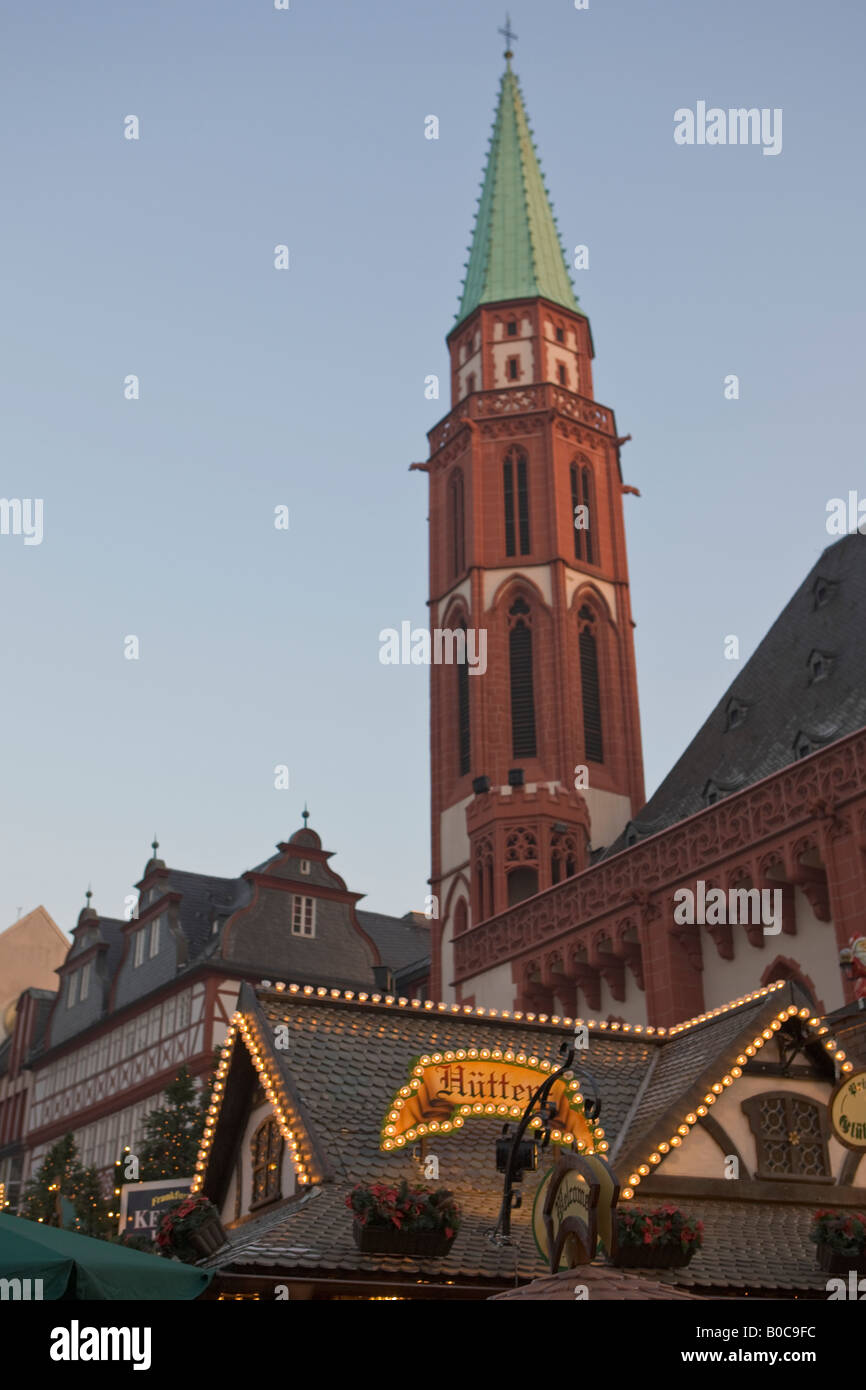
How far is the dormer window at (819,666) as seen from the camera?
33659mm

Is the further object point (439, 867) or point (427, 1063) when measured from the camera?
point (439, 867)

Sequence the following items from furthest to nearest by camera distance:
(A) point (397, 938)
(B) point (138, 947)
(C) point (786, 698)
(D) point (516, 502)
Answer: (A) point (397, 938), (B) point (138, 947), (D) point (516, 502), (C) point (786, 698)

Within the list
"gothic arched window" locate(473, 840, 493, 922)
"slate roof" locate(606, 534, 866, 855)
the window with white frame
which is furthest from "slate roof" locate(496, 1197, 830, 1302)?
the window with white frame

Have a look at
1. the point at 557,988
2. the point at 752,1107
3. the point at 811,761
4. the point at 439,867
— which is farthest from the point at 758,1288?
the point at 439,867

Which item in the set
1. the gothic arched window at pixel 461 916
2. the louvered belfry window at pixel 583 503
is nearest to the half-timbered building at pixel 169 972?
the gothic arched window at pixel 461 916

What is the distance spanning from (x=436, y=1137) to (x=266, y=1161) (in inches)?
81.8

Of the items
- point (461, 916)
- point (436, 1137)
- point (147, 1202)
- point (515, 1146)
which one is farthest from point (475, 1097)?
point (461, 916)

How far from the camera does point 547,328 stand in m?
51.6

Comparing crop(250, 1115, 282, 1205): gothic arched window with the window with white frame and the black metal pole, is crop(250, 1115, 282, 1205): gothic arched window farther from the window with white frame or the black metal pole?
the window with white frame

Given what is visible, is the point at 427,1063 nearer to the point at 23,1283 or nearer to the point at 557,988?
the point at 23,1283

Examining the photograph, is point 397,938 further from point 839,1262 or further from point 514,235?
point 839,1262

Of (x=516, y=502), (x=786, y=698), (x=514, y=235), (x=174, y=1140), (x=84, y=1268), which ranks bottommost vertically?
(x=84, y=1268)

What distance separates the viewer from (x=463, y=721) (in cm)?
4572

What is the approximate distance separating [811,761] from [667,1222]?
13.5 metres
